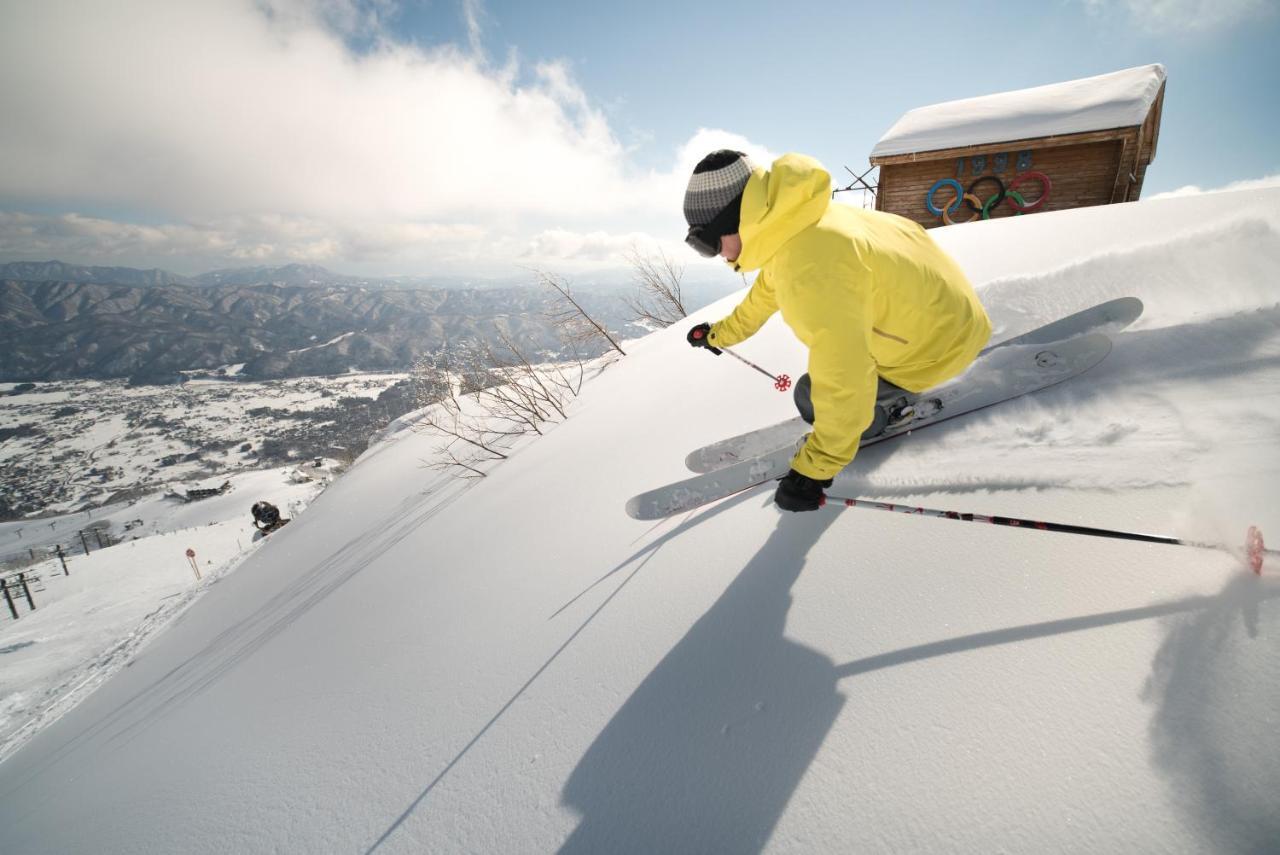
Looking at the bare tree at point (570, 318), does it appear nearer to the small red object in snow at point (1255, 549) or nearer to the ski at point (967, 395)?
the ski at point (967, 395)

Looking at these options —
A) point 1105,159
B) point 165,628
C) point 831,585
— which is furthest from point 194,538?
point 1105,159

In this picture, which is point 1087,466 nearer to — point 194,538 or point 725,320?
point 725,320

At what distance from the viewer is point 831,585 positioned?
6.06 ft

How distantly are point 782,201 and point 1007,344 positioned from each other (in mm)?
1994

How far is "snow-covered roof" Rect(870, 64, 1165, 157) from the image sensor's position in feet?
35.7

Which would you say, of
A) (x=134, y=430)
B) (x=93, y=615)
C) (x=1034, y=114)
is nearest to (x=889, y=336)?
(x=1034, y=114)

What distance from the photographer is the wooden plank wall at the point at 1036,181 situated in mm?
11398

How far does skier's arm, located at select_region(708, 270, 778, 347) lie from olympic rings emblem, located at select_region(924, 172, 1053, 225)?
12929 mm

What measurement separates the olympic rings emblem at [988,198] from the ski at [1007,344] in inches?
480

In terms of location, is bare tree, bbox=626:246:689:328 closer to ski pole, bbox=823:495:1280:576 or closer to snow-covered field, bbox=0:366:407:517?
ski pole, bbox=823:495:1280:576

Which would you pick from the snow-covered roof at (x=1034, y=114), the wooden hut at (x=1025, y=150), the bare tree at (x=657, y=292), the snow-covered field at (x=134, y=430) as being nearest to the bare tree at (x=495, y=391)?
the bare tree at (x=657, y=292)

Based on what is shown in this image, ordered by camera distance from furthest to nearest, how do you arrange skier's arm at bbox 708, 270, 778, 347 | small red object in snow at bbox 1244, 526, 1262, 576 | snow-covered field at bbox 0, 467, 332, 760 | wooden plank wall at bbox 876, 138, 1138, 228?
wooden plank wall at bbox 876, 138, 1138, 228 → snow-covered field at bbox 0, 467, 332, 760 → skier's arm at bbox 708, 270, 778, 347 → small red object in snow at bbox 1244, 526, 1262, 576

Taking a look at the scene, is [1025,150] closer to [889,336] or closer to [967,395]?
[967,395]

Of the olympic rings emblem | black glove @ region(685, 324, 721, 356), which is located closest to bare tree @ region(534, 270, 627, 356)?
black glove @ region(685, 324, 721, 356)
